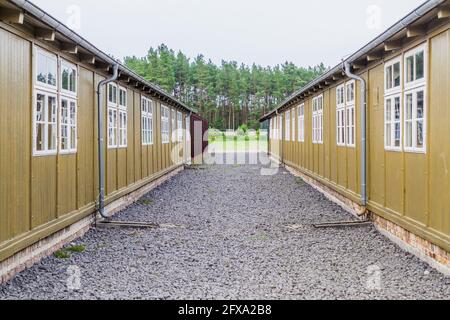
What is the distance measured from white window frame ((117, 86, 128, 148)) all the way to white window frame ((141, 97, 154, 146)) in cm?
227

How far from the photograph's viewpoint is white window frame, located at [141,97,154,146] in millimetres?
15172

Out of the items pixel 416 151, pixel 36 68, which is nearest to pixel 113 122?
pixel 36 68

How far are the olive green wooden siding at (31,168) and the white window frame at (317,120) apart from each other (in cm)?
650

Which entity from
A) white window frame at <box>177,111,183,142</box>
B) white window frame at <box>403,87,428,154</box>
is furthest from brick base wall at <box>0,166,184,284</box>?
white window frame at <box>177,111,183,142</box>

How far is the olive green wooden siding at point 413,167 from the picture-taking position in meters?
6.12

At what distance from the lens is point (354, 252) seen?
753 centimetres

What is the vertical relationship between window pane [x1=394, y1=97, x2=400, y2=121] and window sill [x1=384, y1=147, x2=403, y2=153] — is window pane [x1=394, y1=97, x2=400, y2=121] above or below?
above

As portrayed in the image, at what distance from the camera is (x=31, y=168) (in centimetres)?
657

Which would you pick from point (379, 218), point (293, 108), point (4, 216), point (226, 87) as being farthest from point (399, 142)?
point (226, 87)

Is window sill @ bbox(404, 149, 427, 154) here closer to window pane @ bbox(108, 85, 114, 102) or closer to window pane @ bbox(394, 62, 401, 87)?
window pane @ bbox(394, 62, 401, 87)

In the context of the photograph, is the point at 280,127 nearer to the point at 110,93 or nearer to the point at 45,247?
the point at 110,93

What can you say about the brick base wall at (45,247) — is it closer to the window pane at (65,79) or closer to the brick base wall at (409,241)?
the window pane at (65,79)

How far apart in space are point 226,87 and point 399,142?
3118 inches

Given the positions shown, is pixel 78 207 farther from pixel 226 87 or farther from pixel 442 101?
pixel 226 87
